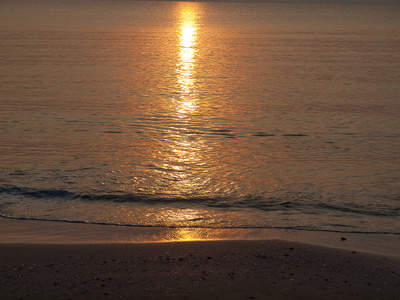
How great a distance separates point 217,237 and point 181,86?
50.6 ft

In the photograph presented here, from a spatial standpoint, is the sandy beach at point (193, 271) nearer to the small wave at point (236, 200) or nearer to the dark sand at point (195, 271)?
the dark sand at point (195, 271)

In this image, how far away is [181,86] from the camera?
22391mm

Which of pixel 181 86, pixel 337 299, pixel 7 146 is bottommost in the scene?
pixel 181 86

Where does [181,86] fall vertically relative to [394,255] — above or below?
below

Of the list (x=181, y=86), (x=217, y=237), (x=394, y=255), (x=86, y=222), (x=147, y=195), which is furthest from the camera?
(x=181, y=86)

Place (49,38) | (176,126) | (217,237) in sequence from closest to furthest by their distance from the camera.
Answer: (217,237) < (176,126) < (49,38)

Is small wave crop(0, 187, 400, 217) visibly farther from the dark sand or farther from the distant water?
the dark sand

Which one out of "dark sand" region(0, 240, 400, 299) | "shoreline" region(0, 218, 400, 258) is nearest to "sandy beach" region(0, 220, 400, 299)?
"dark sand" region(0, 240, 400, 299)

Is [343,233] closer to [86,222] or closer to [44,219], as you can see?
[86,222]

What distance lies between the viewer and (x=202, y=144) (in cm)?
1342

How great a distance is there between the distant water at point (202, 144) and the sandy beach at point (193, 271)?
4.36ft

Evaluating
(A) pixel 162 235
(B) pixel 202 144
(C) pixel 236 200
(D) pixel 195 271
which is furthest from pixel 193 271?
(B) pixel 202 144

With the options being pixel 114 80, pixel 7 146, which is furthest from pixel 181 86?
pixel 7 146

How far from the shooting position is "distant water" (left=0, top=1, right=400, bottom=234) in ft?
29.3
